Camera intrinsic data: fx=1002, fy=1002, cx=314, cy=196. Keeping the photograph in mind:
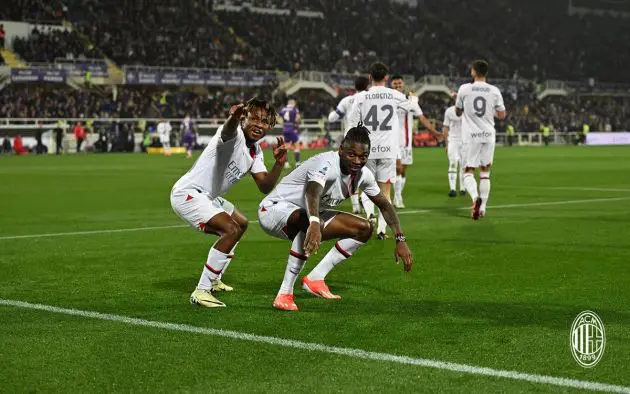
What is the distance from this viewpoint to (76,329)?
733 cm

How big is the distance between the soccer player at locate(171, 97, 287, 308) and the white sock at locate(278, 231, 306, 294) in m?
0.54

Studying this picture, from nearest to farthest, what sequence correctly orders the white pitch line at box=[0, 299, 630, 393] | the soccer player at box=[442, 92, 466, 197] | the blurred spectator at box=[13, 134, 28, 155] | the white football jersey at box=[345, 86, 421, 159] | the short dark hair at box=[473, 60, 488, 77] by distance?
the white pitch line at box=[0, 299, 630, 393] < the white football jersey at box=[345, 86, 421, 159] < the short dark hair at box=[473, 60, 488, 77] < the soccer player at box=[442, 92, 466, 197] < the blurred spectator at box=[13, 134, 28, 155]

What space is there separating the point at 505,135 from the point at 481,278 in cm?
6455

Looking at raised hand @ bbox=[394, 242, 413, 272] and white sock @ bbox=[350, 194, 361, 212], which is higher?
raised hand @ bbox=[394, 242, 413, 272]

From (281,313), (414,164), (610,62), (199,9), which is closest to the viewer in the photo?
(281,313)

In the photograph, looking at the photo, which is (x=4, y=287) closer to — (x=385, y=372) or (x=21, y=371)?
(x=21, y=371)

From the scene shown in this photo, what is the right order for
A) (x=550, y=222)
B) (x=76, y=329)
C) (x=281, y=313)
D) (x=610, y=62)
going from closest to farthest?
(x=76, y=329), (x=281, y=313), (x=550, y=222), (x=610, y=62)

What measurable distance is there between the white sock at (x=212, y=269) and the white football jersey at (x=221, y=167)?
0.62 meters

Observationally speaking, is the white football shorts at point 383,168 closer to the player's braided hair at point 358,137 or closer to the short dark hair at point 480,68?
the short dark hair at point 480,68

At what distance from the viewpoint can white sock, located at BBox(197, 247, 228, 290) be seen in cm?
851

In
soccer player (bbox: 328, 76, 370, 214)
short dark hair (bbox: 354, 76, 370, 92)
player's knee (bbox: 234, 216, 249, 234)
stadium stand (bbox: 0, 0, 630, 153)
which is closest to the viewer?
player's knee (bbox: 234, 216, 249, 234)

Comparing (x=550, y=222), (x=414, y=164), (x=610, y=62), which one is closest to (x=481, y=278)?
(x=550, y=222)

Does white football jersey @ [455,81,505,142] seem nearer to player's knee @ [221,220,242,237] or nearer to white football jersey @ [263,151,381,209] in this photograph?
white football jersey @ [263,151,381,209]

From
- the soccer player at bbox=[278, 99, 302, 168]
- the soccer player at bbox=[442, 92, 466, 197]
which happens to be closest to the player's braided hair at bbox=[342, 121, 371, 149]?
the soccer player at bbox=[442, 92, 466, 197]
